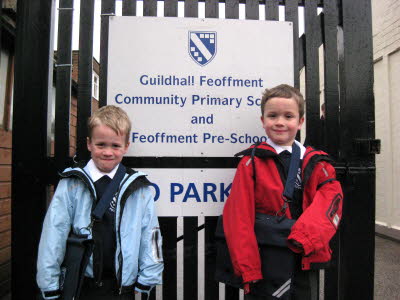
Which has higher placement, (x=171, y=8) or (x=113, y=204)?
(x=171, y=8)

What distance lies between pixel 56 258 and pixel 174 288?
0.95 meters

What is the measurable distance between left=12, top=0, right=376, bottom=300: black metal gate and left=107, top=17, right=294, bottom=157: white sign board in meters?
0.08

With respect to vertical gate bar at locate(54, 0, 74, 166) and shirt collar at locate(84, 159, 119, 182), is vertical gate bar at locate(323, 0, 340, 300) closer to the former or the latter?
shirt collar at locate(84, 159, 119, 182)

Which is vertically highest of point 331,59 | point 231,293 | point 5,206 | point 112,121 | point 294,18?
point 294,18

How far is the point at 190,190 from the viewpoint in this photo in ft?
7.61

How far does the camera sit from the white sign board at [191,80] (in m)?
2.32

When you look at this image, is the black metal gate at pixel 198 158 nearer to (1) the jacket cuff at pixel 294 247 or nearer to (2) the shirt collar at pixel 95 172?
(2) the shirt collar at pixel 95 172

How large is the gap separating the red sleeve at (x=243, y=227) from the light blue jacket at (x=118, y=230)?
44 cm

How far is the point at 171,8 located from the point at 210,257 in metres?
1.83

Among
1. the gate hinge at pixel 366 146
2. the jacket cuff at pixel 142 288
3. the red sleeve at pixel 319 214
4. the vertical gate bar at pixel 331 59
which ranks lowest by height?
the jacket cuff at pixel 142 288

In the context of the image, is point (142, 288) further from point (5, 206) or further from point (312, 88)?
point (5, 206)

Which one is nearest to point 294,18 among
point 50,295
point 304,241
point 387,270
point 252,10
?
point 252,10

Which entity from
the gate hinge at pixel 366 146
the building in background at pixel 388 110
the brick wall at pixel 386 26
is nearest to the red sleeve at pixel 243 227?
the gate hinge at pixel 366 146

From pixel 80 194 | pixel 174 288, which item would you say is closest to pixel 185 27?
pixel 80 194
